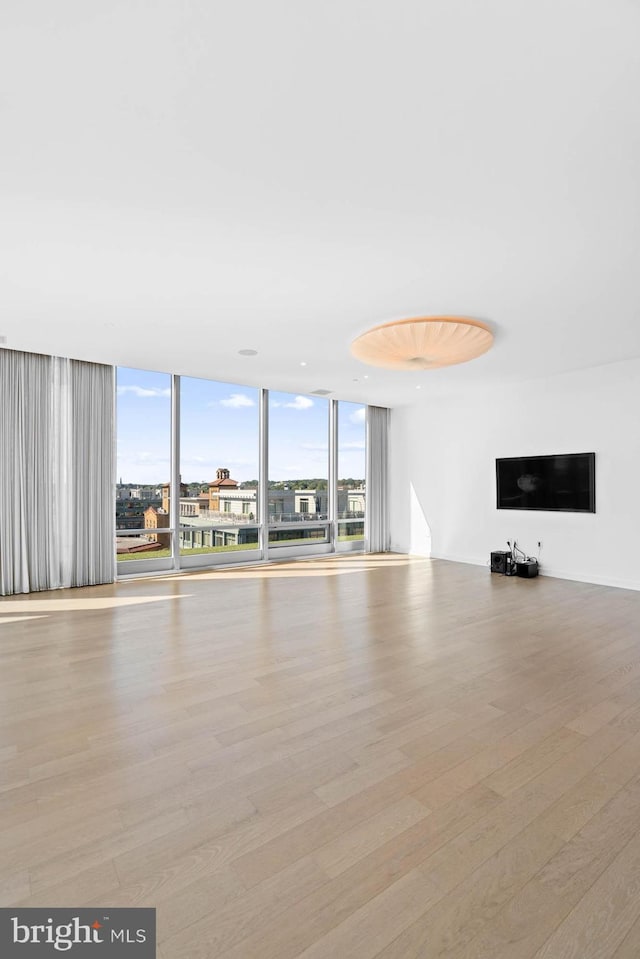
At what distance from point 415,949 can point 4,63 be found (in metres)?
3.26

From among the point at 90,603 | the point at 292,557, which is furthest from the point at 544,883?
the point at 292,557

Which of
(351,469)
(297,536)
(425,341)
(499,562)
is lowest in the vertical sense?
(499,562)

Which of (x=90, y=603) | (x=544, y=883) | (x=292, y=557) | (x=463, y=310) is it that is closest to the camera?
(x=544, y=883)

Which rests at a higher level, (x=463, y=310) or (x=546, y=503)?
(x=463, y=310)

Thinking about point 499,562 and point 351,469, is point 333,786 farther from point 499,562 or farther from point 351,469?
point 351,469

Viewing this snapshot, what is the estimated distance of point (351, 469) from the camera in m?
9.05

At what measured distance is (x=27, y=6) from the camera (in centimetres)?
158

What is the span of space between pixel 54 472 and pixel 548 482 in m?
6.52

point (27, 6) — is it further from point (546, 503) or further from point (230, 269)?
point (546, 503)

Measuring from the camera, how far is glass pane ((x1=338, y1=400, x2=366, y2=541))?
29.4ft

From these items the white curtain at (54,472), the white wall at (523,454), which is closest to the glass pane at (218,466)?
the white curtain at (54,472)

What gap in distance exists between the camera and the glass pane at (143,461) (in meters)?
6.69

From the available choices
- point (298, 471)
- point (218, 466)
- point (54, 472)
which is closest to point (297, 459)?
point (298, 471)

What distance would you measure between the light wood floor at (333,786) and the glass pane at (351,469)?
15.7 feet
